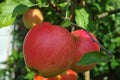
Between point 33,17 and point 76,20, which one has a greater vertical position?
point 76,20

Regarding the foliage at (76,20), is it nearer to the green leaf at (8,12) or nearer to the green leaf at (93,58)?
the green leaf at (8,12)

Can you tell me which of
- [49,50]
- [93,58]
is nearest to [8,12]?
[49,50]

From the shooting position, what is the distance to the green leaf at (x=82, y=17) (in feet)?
5.56

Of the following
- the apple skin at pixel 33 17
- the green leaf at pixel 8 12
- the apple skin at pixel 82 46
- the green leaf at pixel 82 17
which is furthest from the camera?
the apple skin at pixel 33 17

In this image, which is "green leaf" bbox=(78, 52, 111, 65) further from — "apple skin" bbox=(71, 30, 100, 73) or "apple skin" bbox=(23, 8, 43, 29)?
"apple skin" bbox=(23, 8, 43, 29)

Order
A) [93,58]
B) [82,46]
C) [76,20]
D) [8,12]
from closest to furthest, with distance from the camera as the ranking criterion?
[93,58] < [82,46] < [8,12] < [76,20]

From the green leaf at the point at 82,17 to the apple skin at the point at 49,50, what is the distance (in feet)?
1.10

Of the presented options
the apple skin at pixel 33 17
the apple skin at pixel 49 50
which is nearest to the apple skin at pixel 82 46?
the apple skin at pixel 49 50

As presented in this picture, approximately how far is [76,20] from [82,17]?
34mm

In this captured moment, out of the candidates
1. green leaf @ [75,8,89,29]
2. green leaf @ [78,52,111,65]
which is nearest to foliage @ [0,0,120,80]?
green leaf @ [75,8,89,29]

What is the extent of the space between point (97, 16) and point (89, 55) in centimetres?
95

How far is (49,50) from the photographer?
1313 millimetres

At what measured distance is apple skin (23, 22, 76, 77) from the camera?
131 centimetres

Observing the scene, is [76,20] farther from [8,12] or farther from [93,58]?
[93,58]
